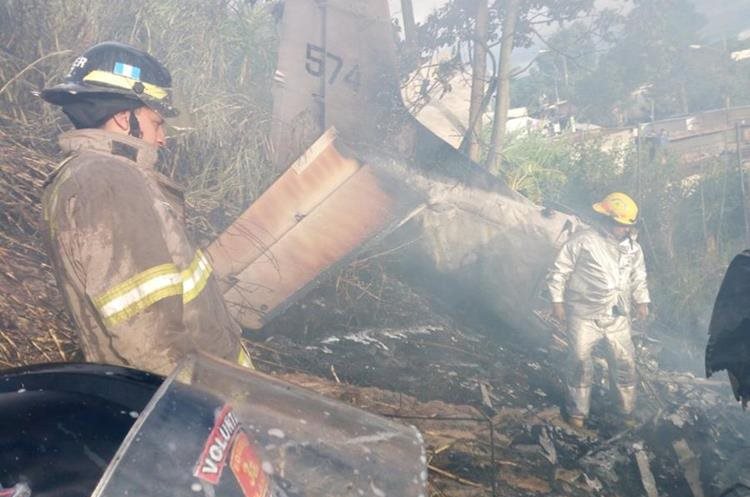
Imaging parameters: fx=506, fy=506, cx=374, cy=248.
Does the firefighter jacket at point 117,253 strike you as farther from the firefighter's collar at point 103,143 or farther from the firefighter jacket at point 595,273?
the firefighter jacket at point 595,273

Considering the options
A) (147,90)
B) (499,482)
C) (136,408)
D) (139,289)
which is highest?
(147,90)

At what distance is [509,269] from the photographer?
6371 millimetres

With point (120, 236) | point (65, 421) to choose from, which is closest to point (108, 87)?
point (120, 236)

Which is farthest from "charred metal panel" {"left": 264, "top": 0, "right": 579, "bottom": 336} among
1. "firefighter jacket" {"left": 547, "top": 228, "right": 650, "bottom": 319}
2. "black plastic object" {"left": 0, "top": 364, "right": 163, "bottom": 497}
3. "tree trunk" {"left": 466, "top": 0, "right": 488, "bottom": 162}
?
"black plastic object" {"left": 0, "top": 364, "right": 163, "bottom": 497}

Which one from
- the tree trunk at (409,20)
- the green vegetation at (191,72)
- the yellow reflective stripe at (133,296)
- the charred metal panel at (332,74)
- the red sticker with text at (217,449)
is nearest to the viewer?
the red sticker with text at (217,449)

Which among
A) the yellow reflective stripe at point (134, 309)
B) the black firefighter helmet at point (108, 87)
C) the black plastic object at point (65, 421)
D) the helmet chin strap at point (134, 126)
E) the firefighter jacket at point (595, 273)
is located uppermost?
the black firefighter helmet at point (108, 87)

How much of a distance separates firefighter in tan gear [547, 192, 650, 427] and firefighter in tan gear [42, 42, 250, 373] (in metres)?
4.18

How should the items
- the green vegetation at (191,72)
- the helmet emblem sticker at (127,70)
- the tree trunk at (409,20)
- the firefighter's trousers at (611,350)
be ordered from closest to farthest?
the helmet emblem sticker at (127,70)
the green vegetation at (191,72)
the firefighter's trousers at (611,350)
the tree trunk at (409,20)

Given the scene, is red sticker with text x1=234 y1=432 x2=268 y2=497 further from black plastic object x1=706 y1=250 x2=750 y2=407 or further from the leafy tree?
the leafy tree

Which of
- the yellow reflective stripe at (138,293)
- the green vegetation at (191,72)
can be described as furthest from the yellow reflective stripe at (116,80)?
the green vegetation at (191,72)

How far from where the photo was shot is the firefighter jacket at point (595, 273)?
513 cm

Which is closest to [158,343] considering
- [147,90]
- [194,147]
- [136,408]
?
[136,408]

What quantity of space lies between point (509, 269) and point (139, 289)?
5.38 m

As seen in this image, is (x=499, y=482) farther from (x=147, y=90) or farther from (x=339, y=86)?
Result: (x=339, y=86)
